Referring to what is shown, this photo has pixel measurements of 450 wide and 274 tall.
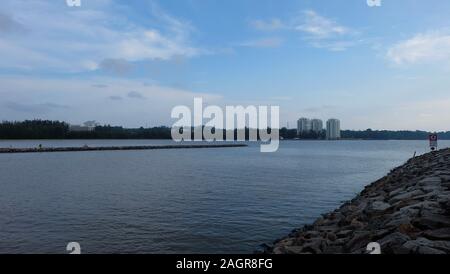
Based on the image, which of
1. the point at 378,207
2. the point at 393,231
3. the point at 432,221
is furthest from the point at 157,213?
the point at 432,221

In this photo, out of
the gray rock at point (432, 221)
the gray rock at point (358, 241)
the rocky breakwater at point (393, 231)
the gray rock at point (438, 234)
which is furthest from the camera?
the gray rock at point (358, 241)

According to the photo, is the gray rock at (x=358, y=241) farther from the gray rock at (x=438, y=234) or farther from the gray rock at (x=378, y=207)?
the gray rock at (x=378, y=207)

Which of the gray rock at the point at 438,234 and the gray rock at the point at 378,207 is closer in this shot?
the gray rock at the point at 438,234

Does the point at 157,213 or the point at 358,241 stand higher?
the point at 358,241

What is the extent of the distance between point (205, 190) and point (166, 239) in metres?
13.0

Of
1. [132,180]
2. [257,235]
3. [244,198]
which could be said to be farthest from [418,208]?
[132,180]

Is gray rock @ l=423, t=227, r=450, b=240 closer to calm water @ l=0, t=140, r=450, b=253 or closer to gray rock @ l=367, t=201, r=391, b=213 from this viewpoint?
gray rock @ l=367, t=201, r=391, b=213

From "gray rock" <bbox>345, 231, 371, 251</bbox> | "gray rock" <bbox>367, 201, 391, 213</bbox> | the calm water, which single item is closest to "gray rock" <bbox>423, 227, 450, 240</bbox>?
"gray rock" <bbox>345, 231, 371, 251</bbox>

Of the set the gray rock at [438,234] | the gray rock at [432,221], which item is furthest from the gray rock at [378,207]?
the gray rock at [438,234]

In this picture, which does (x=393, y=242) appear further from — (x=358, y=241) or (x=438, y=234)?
(x=358, y=241)

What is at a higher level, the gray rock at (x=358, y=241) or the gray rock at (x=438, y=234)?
the gray rock at (x=438, y=234)

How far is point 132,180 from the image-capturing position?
110ft

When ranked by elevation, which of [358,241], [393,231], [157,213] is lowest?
[157,213]
